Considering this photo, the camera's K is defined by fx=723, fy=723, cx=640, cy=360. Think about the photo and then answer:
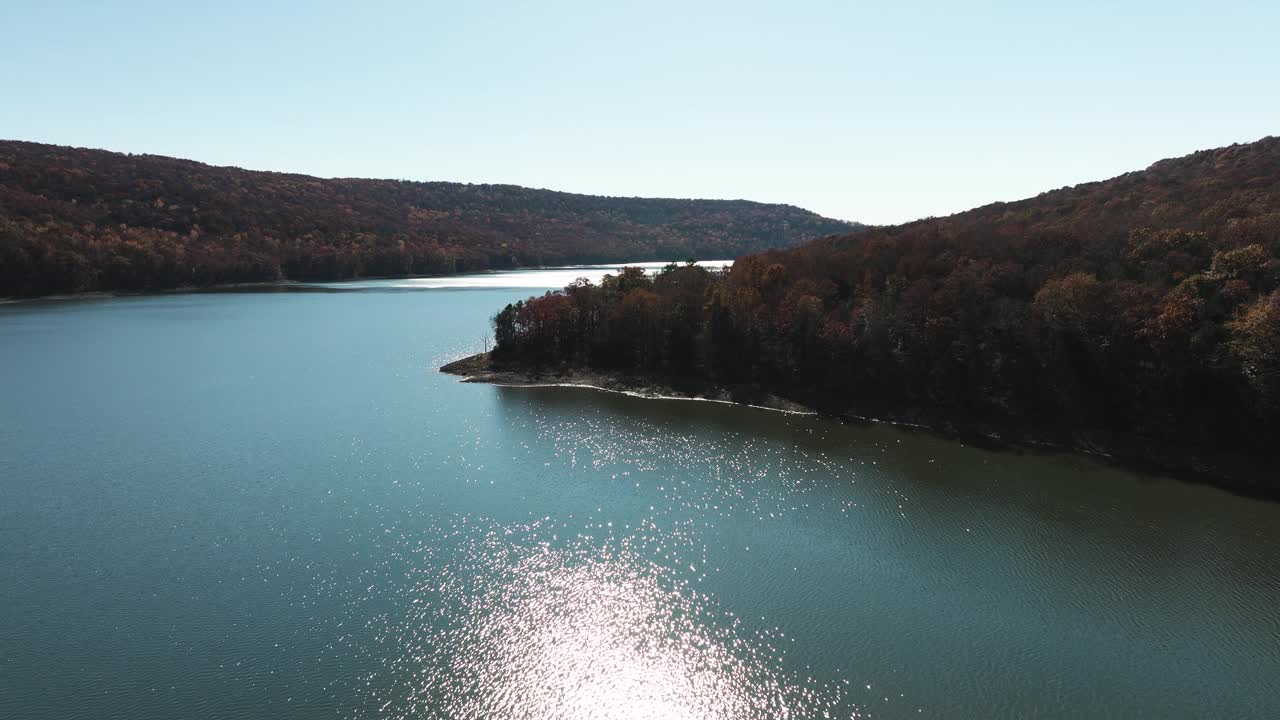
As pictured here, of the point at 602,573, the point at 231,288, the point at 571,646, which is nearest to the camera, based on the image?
the point at 571,646

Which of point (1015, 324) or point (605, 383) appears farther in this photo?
point (605, 383)

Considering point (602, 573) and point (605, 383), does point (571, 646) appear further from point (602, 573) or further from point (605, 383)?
point (605, 383)

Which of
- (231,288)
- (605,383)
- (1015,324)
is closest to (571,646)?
(1015,324)

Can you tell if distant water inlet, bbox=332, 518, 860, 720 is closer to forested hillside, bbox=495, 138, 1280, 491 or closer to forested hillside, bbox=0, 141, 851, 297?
forested hillside, bbox=495, 138, 1280, 491

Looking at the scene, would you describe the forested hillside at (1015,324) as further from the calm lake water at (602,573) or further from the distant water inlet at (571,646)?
the distant water inlet at (571,646)

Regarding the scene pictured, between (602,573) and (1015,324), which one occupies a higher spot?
(1015,324)

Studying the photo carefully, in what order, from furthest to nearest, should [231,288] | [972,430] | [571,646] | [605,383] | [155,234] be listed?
[231,288] < [155,234] < [605,383] < [972,430] < [571,646]

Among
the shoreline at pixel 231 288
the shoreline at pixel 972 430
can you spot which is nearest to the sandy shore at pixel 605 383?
the shoreline at pixel 972 430
